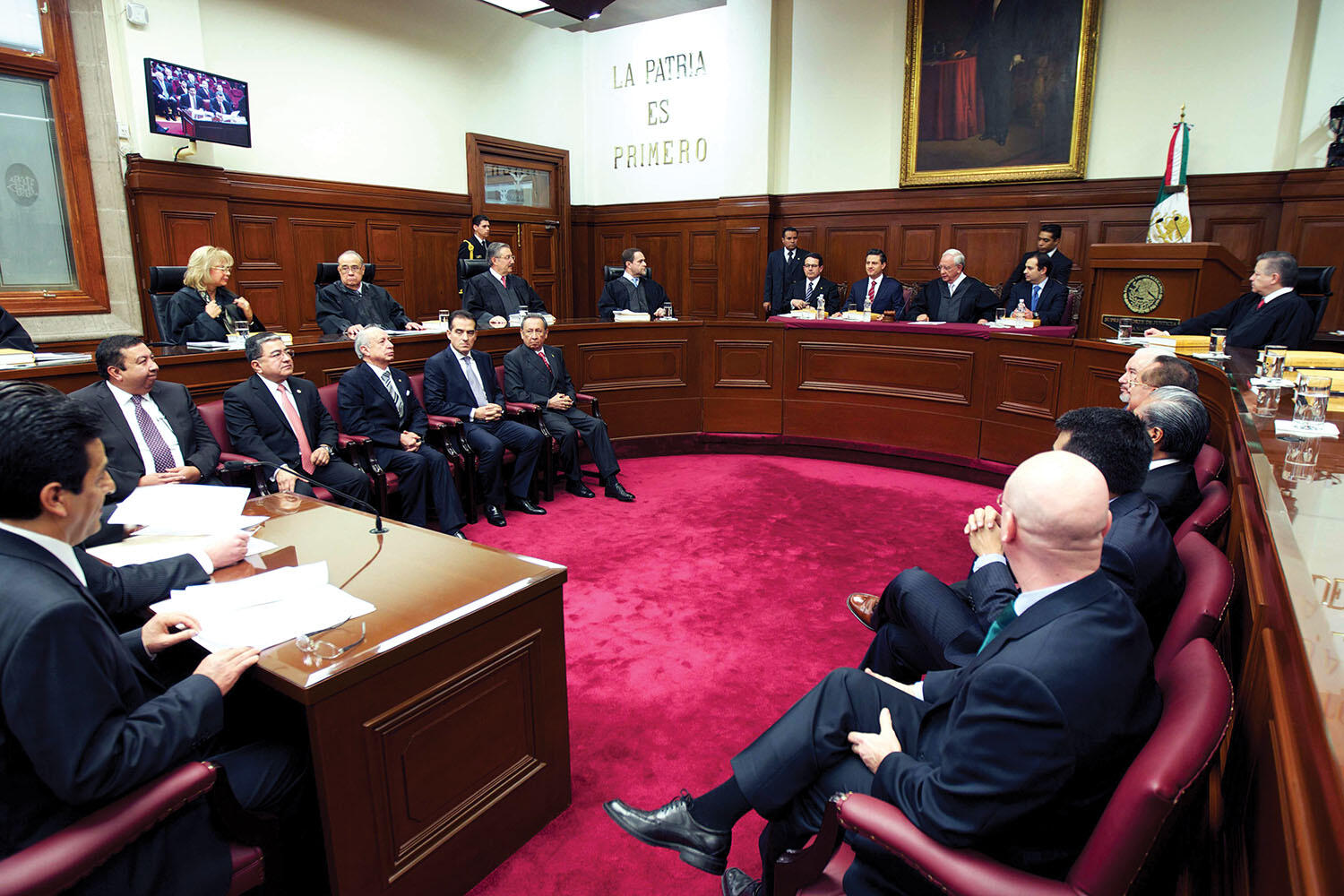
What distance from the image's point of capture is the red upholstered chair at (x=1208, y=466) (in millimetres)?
2568

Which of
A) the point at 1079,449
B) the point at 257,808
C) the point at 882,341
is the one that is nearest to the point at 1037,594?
the point at 1079,449

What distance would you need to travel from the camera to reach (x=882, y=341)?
224 inches

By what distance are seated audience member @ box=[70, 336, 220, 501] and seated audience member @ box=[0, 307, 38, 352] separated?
1285mm

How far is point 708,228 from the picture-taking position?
8594mm

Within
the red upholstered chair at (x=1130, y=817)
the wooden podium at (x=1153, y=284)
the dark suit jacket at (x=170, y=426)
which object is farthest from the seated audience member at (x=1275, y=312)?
the dark suit jacket at (x=170, y=426)

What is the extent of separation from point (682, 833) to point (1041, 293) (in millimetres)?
5749

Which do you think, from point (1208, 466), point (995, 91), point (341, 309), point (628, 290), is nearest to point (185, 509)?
point (1208, 466)

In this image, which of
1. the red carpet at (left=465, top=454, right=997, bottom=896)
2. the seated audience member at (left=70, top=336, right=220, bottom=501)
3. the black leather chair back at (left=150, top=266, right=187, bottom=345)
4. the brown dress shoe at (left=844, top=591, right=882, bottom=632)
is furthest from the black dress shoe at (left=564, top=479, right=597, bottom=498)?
the brown dress shoe at (left=844, top=591, right=882, bottom=632)

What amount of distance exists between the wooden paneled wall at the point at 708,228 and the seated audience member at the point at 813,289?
111 cm

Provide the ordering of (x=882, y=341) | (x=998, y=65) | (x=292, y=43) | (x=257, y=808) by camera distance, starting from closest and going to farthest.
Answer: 1. (x=257, y=808)
2. (x=882, y=341)
3. (x=292, y=43)
4. (x=998, y=65)

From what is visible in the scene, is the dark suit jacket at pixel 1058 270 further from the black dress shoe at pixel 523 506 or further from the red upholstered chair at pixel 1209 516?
the red upholstered chair at pixel 1209 516

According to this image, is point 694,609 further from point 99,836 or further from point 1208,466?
point 99,836

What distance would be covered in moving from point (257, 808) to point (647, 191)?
835cm

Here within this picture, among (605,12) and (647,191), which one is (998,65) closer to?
(647,191)
